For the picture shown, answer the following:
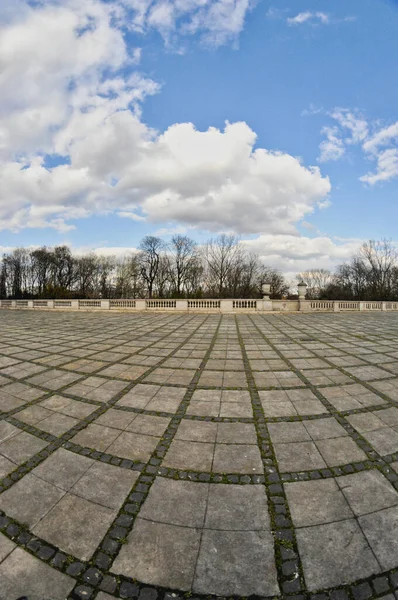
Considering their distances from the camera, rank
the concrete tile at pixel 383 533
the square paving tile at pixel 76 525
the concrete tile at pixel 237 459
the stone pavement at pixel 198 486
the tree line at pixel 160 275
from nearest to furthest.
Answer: the stone pavement at pixel 198 486
the concrete tile at pixel 383 533
the square paving tile at pixel 76 525
the concrete tile at pixel 237 459
the tree line at pixel 160 275

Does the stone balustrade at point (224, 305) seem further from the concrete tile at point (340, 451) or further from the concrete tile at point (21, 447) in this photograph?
the concrete tile at point (21, 447)

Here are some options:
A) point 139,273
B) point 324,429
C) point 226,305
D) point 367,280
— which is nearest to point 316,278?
point 367,280

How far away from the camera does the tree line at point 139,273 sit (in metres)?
45.2

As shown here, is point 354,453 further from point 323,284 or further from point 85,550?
point 323,284

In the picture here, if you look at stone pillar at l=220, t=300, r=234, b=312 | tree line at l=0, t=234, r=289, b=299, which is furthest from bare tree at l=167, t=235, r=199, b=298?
stone pillar at l=220, t=300, r=234, b=312

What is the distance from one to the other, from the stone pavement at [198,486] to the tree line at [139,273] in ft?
119

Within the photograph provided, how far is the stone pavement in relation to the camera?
177 centimetres

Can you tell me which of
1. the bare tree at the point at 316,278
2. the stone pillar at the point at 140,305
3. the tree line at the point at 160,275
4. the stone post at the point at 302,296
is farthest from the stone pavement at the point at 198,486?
the bare tree at the point at 316,278

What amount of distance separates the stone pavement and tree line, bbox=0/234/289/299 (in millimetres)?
36210

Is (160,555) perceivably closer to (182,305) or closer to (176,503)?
(176,503)

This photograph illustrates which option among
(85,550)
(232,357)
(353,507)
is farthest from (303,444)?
(232,357)

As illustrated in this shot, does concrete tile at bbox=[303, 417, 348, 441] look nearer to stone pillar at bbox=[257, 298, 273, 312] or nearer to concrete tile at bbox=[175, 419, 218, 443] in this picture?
concrete tile at bbox=[175, 419, 218, 443]

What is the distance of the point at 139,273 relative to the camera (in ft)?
159

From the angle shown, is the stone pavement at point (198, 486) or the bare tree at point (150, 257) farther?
the bare tree at point (150, 257)
